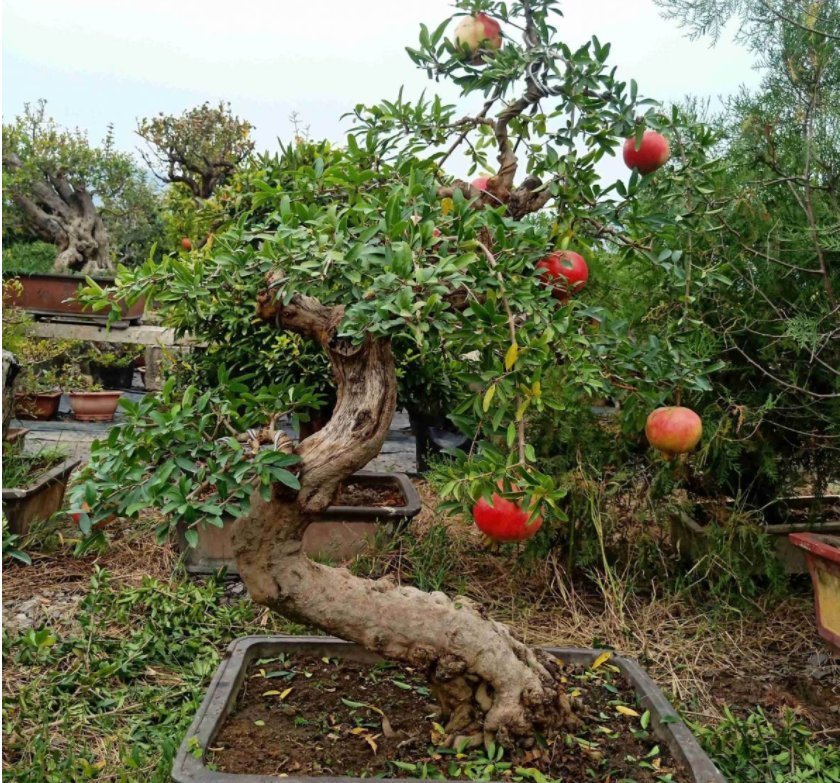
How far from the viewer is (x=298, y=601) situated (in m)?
1.67

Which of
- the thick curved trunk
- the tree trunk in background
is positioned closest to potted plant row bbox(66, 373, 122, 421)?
the tree trunk in background

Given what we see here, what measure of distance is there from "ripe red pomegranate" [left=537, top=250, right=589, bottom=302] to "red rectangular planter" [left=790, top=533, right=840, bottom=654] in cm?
111

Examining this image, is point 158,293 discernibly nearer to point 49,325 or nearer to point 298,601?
point 298,601

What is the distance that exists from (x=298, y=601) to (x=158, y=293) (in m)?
0.65

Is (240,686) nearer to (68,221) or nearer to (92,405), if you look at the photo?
(92,405)

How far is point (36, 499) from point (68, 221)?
7.97 m

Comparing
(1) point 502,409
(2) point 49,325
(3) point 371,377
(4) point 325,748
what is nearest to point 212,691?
(4) point 325,748

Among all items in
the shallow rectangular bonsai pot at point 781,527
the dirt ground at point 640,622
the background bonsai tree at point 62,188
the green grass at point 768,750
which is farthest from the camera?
the background bonsai tree at point 62,188

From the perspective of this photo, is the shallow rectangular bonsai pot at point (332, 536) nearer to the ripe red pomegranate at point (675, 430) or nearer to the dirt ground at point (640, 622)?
the dirt ground at point (640, 622)

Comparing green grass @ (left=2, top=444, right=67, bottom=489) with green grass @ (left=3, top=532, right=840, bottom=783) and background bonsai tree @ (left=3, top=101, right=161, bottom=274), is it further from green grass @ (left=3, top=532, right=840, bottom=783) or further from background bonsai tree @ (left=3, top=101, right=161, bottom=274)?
background bonsai tree @ (left=3, top=101, right=161, bottom=274)

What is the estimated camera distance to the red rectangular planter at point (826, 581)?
219 cm

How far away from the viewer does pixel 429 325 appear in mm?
1372

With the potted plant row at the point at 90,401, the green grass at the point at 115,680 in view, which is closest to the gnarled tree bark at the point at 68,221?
the potted plant row at the point at 90,401

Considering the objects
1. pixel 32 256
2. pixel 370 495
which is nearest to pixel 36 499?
pixel 370 495
